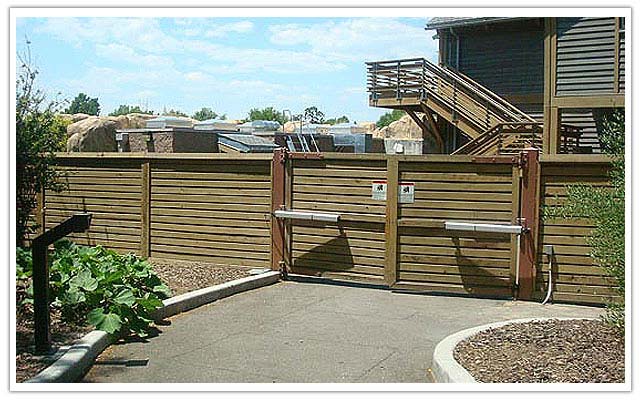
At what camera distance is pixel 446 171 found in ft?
32.5

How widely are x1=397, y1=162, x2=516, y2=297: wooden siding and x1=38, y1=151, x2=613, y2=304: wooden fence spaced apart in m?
0.01

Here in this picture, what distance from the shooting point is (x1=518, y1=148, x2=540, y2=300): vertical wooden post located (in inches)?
375

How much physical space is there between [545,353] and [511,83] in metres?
16.3

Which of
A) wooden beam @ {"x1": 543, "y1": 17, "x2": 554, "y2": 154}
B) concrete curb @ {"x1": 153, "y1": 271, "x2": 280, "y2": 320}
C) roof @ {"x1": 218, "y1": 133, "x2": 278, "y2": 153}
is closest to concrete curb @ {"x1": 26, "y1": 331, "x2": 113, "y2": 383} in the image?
concrete curb @ {"x1": 153, "y1": 271, "x2": 280, "y2": 320}

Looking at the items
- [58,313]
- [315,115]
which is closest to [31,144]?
[58,313]

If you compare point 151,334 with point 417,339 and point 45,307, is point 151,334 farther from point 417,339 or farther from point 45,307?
point 417,339

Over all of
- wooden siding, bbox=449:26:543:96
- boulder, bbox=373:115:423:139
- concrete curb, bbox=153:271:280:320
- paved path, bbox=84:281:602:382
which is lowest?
paved path, bbox=84:281:602:382

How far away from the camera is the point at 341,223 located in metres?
10.5

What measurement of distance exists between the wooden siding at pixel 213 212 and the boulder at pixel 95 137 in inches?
328

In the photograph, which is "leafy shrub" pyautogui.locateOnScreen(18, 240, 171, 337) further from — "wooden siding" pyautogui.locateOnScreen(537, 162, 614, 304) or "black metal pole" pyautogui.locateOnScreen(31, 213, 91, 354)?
"wooden siding" pyautogui.locateOnScreen(537, 162, 614, 304)

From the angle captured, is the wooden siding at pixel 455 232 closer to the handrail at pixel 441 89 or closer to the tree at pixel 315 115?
the handrail at pixel 441 89

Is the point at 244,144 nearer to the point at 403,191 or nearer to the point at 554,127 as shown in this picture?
the point at 554,127

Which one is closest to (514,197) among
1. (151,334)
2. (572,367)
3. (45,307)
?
(572,367)

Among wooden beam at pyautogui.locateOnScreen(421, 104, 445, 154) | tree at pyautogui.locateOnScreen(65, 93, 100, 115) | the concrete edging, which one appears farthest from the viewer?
tree at pyautogui.locateOnScreen(65, 93, 100, 115)
